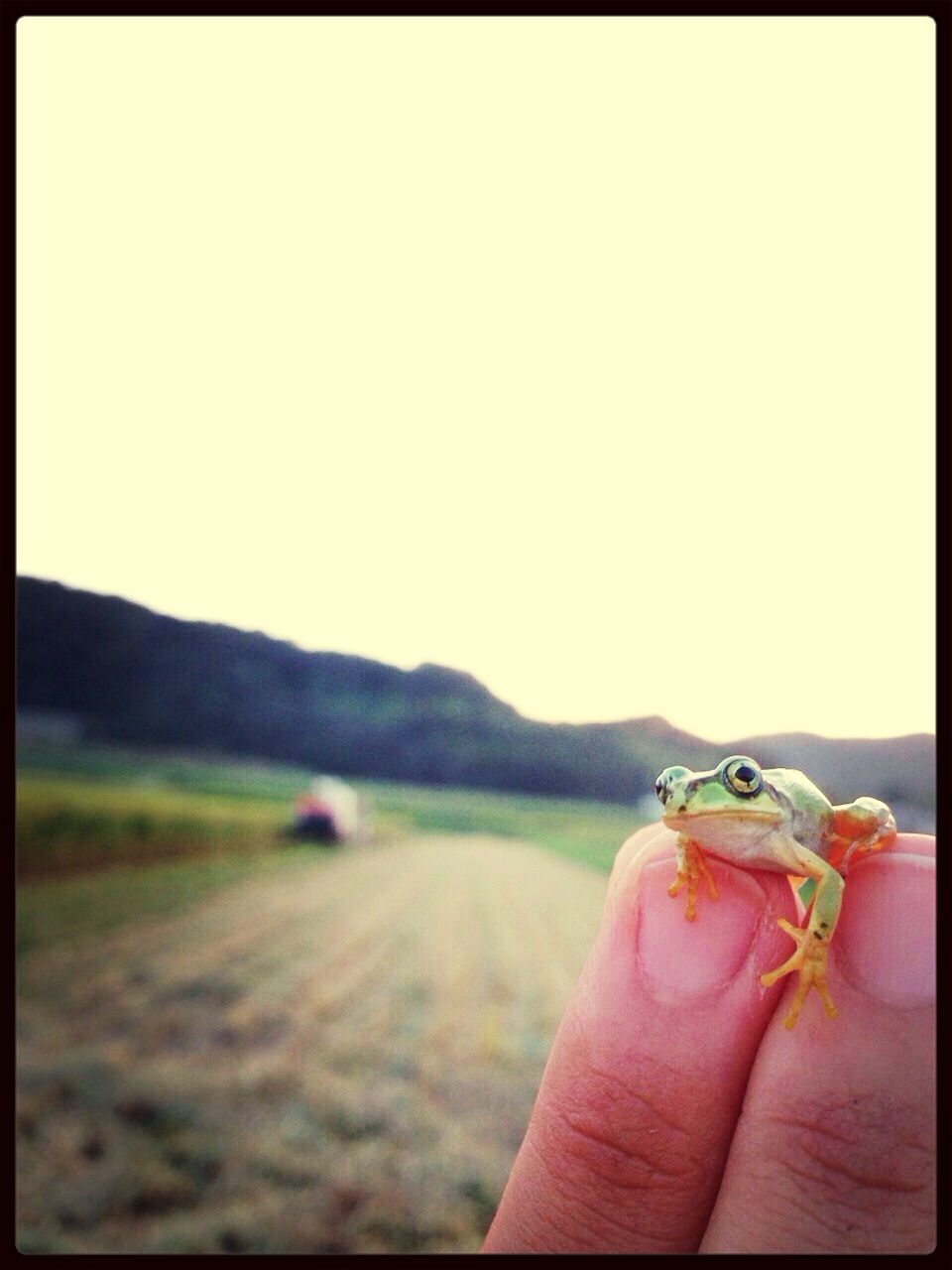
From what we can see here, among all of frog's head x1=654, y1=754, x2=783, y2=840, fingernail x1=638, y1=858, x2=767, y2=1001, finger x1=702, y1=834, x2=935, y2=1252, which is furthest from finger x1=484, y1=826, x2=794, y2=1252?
frog's head x1=654, y1=754, x2=783, y2=840

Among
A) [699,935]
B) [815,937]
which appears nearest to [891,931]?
[815,937]

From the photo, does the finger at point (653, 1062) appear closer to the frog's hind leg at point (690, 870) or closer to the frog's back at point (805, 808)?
the frog's hind leg at point (690, 870)

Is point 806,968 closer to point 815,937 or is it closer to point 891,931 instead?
point 815,937

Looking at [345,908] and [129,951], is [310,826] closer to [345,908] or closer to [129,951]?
[345,908]

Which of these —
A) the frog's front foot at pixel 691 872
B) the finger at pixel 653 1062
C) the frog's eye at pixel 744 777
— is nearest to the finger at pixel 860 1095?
the finger at pixel 653 1062
